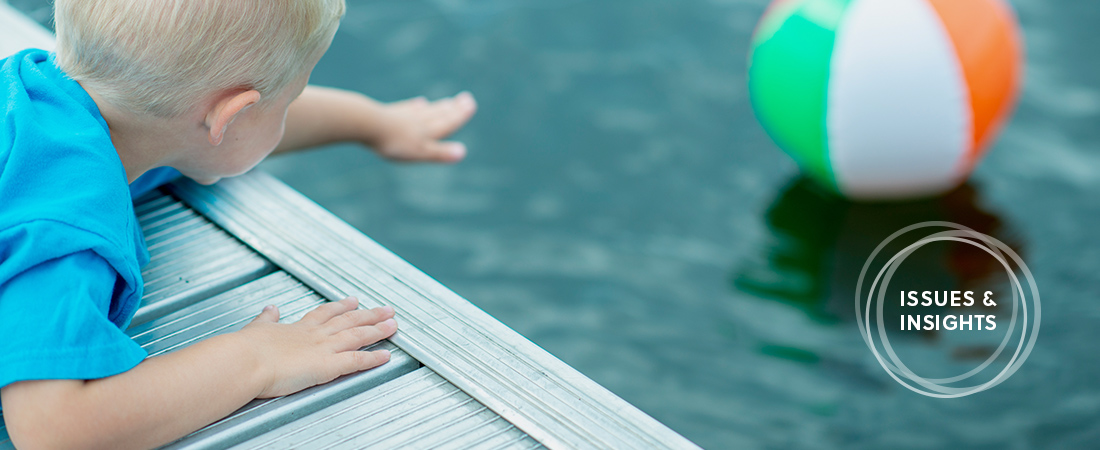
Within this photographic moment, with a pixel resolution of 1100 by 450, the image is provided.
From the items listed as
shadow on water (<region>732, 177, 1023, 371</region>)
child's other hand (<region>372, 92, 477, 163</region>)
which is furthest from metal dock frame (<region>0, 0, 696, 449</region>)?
shadow on water (<region>732, 177, 1023, 371</region>)

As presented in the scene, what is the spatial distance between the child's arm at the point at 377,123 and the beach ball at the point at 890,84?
0.90 meters

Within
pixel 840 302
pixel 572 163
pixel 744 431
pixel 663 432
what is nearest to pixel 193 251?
pixel 663 432

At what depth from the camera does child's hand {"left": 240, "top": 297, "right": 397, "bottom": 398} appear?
1165 mm

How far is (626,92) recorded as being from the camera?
299 cm

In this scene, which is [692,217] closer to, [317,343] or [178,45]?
[317,343]

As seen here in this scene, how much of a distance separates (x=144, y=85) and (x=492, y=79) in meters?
1.93

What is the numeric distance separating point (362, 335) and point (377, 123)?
3.27 ft

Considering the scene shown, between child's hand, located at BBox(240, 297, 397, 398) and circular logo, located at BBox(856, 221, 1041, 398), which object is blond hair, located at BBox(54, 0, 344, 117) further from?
circular logo, located at BBox(856, 221, 1041, 398)

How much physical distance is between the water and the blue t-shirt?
4.19ft

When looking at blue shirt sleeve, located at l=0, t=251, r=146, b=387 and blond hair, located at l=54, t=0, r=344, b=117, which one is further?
blond hair, located at l=54, t=0, r=344, b=117

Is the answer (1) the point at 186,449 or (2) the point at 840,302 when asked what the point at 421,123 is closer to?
(2) the point at 840,302

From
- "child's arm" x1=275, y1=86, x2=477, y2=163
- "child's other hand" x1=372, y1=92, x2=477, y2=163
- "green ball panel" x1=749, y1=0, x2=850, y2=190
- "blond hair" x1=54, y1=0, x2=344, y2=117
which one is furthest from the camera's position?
"green ball panel" x1=749, y1=0, x2=850, y2=190

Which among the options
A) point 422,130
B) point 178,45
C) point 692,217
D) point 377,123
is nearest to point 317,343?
point 178,45

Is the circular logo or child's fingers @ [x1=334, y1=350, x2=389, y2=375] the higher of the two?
the circular logo
